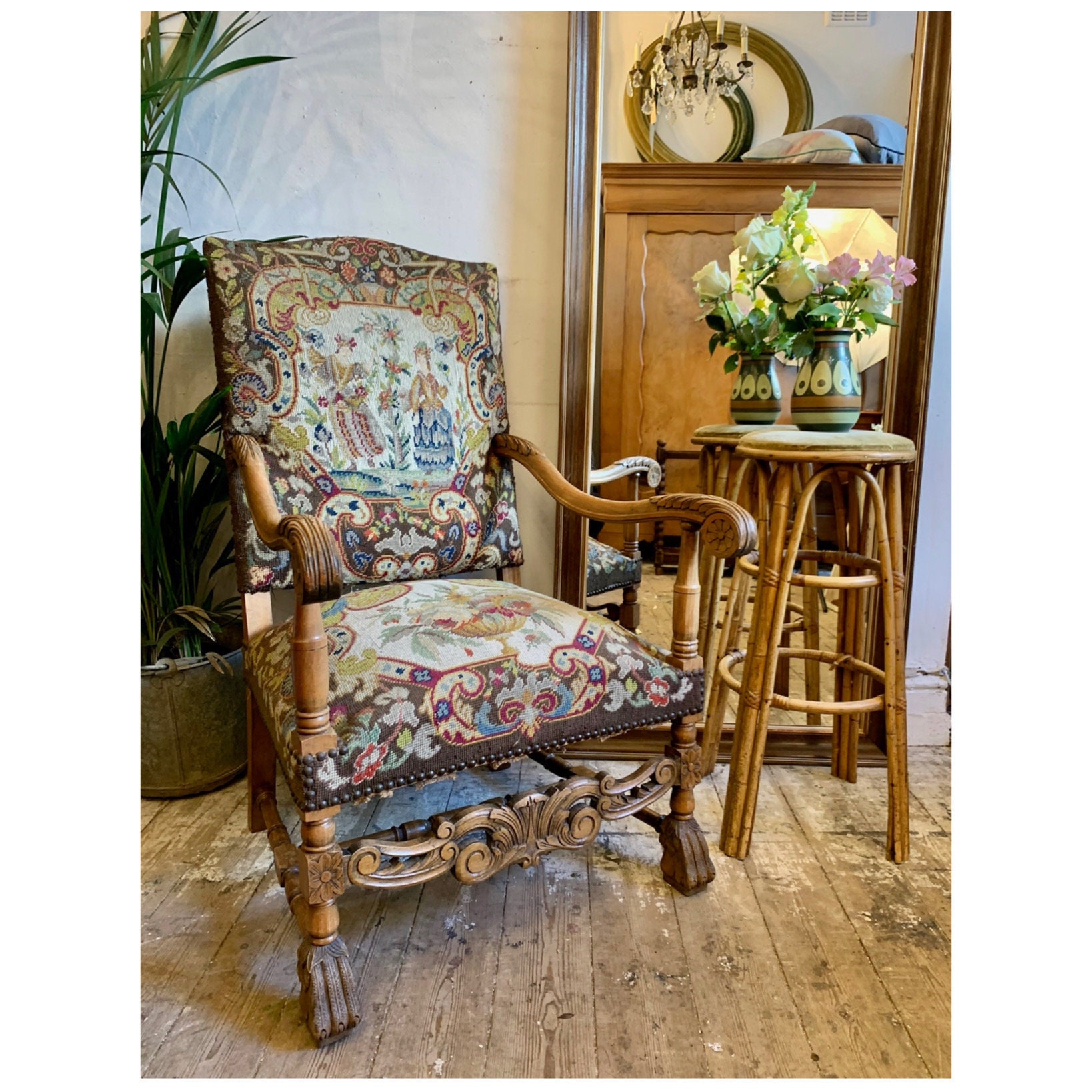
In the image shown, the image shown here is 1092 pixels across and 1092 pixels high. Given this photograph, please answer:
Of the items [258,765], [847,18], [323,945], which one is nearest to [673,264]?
[847,18]

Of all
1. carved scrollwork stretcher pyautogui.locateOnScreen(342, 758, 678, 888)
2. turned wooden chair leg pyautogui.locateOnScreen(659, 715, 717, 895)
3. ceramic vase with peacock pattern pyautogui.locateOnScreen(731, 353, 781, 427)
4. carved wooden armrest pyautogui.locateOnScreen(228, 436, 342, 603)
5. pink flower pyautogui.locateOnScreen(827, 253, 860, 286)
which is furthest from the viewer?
ceramic vase with peacock pattern pyautogui.locateOnScreen(731, 353, 781, 427)

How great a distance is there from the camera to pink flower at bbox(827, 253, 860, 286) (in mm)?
1538

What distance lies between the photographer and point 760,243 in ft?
5.12

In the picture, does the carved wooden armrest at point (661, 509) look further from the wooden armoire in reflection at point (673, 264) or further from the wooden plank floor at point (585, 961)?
the wooden plank floor at point (585, 961)

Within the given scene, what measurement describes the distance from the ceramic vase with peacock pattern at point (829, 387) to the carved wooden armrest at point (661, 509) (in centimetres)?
31

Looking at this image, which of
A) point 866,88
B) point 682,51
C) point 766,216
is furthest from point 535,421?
point 866,88

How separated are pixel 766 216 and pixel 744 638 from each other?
99 cm

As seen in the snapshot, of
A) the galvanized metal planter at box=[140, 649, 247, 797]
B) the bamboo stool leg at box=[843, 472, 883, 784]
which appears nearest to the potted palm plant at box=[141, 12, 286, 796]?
the galvanized metal planter at box=[140, 649, 247, 797]

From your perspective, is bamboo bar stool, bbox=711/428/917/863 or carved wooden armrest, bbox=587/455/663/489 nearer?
bamboo bar stool, bbox=711/428/917/863

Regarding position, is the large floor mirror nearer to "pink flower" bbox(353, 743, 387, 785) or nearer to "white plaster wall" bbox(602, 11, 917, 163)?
"white plaster wall" bbox(602, 11, 917, 163)

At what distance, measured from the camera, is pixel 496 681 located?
3.87 feet

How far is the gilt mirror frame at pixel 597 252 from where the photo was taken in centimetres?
174

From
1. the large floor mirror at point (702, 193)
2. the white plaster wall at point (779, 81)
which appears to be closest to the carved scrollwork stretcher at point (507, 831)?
the large floor mirror at point (702, 193)

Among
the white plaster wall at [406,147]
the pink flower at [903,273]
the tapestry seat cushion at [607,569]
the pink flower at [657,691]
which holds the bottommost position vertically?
the pink flower at [657,691]
